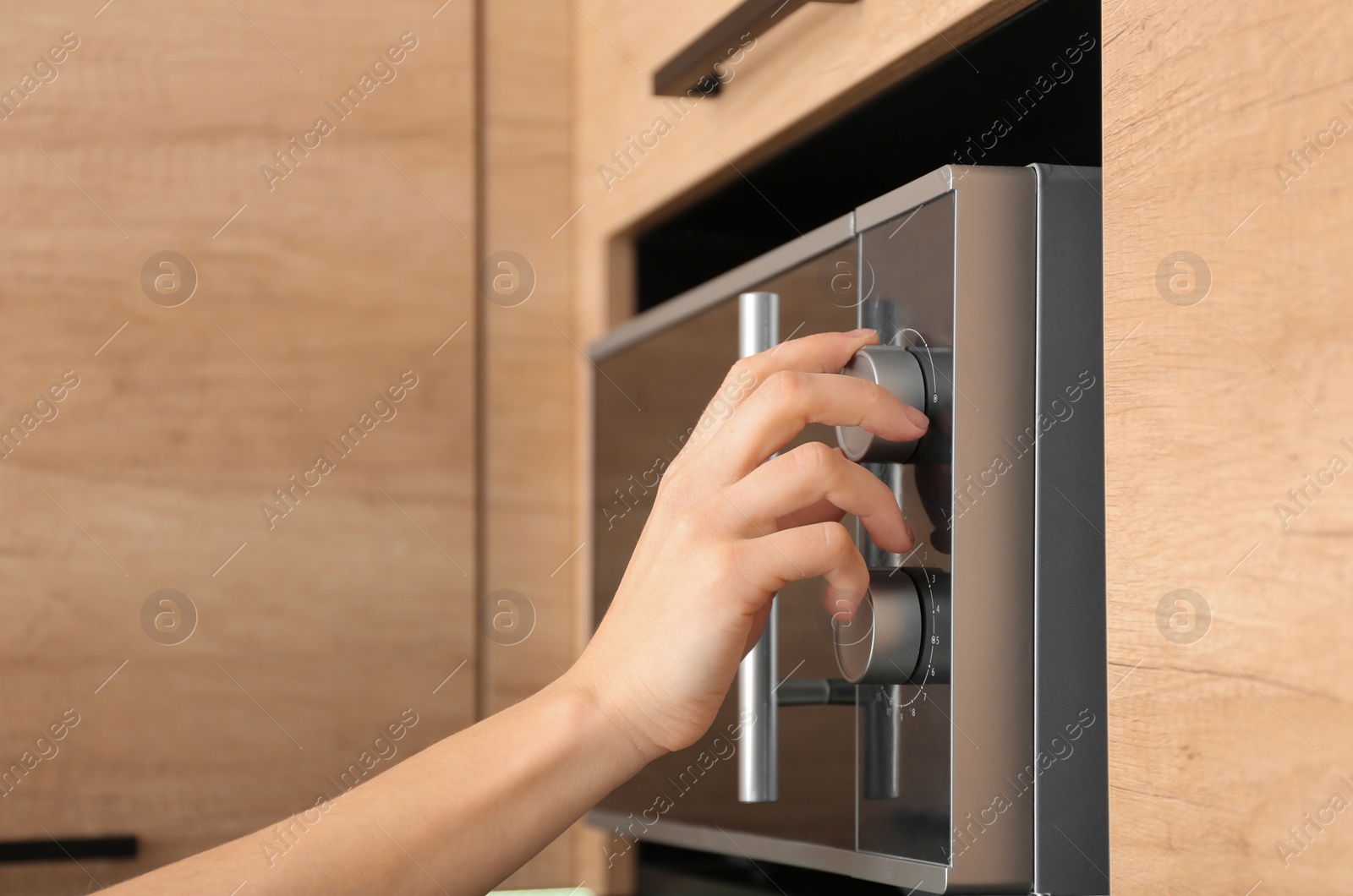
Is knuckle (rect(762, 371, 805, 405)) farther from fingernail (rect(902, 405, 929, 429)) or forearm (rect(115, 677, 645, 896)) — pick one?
forearm (rect(115, 677, 645, 896))

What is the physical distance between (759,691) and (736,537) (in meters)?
0.10

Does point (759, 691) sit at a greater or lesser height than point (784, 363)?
lesser

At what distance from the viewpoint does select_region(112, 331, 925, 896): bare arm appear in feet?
1.51

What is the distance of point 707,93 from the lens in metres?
0.71

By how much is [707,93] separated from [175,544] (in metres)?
0.49

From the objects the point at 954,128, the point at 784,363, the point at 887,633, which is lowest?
the point at 887,633

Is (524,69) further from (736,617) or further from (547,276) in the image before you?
(736,617)

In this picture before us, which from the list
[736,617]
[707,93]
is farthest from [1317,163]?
[707,93]

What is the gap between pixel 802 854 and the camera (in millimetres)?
559

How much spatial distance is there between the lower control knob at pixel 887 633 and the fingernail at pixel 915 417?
0.21 feet

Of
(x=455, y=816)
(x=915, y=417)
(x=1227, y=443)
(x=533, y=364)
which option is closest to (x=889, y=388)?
(x=915, y=417)

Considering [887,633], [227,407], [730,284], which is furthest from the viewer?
[227,407]

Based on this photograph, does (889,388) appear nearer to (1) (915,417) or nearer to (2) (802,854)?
(1) (915,417)

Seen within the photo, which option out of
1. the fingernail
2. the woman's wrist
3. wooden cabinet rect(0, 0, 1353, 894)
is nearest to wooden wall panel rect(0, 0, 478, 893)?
wooden cabinet rect(0, 0, 1353, 894)
